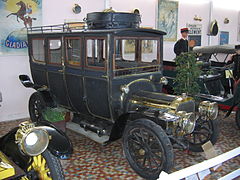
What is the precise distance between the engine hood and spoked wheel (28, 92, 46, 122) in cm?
177

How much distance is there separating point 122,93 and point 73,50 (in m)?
1.05

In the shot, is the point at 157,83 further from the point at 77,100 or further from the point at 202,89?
the point at 202,89

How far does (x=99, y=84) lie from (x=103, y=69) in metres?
0.22

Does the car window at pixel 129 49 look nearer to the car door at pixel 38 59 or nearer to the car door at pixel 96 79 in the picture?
the car door at pixel 96 79

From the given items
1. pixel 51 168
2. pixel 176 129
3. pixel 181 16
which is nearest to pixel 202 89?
pixel 176 129

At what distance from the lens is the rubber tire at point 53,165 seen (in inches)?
93.3

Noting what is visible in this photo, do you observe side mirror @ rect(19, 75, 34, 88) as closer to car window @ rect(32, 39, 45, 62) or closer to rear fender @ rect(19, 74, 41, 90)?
rear fender @ rect(19, 74, 41, 90)

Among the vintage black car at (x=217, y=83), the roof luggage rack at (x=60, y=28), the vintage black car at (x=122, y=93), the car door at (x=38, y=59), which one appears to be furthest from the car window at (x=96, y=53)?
the vintage black car at (x=217, y=83)

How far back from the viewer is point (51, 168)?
7.81 feet

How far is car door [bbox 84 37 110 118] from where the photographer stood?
372 centimetres

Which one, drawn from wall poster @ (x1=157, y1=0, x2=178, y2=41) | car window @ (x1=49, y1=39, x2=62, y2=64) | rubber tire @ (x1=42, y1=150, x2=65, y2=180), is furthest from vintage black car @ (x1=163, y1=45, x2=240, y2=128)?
rubber tire @ (x1=42, y1=150, x2=65, y2=180)

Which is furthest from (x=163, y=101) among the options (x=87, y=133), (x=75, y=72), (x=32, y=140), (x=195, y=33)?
(x=195, y=33)

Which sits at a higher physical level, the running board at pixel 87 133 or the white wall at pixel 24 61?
the white wall at pixel 24 61

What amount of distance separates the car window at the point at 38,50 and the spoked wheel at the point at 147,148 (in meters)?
2.24
